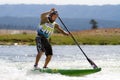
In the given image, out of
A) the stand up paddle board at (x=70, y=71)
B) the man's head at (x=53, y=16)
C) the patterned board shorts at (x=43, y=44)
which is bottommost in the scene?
the stand up paddle board at (x=70, y=71)

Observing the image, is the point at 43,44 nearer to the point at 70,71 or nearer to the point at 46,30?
the point at 46,30

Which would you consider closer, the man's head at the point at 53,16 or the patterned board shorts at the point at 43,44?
the man's head at the point at 53,16

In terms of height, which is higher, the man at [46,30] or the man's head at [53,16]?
the man's head at [53,16]

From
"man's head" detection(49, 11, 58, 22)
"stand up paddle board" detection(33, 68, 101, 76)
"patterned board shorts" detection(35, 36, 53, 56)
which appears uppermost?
"man's head" detection(49, 11, 58, 22)

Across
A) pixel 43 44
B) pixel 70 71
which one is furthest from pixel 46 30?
pixel 70 71

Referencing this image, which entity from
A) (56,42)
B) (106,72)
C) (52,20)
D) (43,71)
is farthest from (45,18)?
(56,42)

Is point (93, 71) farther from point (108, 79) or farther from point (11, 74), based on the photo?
point (11, 74)

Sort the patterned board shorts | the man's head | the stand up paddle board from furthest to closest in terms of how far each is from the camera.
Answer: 1. the patterned board shorts
2. the man's head
3. the stand up paddle board

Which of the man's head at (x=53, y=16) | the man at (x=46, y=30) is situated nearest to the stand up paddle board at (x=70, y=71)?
the man at (x=46, y=30)

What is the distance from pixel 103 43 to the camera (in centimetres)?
7806

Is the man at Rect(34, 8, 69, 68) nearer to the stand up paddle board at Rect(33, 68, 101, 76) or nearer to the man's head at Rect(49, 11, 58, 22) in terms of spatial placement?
the man's head at Rect(49, 11, 58, 22)

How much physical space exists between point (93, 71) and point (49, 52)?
1746mm

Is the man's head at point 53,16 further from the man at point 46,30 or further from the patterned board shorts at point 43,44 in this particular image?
the patterned board shorts at point 43,44

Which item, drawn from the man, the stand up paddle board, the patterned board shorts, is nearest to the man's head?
the man
